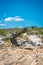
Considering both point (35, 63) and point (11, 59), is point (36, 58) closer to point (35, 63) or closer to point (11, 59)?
point (35, 63)

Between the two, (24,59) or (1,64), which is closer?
(1,64)

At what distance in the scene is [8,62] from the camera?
500 inches

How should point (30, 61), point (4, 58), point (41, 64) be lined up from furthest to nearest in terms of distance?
point (4, 58), point (30, 61), point (41, 64)

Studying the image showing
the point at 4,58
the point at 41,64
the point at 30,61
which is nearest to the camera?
the point at 41,64

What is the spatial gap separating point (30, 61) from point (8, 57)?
6.54 ft

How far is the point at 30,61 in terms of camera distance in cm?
1293

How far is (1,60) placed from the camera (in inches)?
524

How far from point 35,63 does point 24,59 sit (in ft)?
4.28

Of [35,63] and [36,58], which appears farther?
[36,58]

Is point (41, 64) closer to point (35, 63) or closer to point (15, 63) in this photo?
point (35, 63)

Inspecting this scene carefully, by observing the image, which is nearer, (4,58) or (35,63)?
(35,63)

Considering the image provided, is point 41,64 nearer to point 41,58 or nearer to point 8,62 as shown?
point 41,58

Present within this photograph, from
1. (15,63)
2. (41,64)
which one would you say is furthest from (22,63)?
(41,64)

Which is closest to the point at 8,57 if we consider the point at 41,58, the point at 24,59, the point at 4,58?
the point at 4,58
